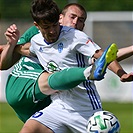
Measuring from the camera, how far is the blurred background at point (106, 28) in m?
18.8

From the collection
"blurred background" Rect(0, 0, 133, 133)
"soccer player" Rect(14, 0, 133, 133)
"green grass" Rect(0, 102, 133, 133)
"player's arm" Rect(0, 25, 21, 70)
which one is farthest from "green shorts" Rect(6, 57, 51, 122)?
"blurred background" Rect(0, 0, 133, 133)

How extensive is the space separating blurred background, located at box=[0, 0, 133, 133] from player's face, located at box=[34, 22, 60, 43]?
10.3 meters

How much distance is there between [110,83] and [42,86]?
11711 mm

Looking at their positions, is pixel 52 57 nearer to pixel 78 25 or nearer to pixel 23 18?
pixel 78 25

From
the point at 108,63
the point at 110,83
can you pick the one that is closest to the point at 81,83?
the point at 108,63

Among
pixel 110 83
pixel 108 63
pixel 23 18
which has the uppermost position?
pixel 108 63

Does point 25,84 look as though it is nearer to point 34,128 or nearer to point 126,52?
point 34,128

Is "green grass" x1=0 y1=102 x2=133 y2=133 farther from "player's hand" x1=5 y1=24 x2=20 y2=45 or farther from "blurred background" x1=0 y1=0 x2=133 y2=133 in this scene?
"player's hand" x1=5 y1=24 x2=20 y2=45

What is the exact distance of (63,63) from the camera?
7.16 meters

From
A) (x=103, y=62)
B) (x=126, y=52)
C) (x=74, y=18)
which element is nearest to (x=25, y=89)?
(x=74, y=18)

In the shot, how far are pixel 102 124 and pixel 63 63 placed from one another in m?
0.91

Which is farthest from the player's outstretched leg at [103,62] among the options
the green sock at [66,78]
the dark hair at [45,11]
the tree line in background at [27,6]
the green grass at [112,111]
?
the tree line in background at [27,6]

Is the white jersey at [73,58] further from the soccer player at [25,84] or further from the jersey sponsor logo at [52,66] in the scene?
the soccer player at [25,84]

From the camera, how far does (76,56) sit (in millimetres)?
7148
